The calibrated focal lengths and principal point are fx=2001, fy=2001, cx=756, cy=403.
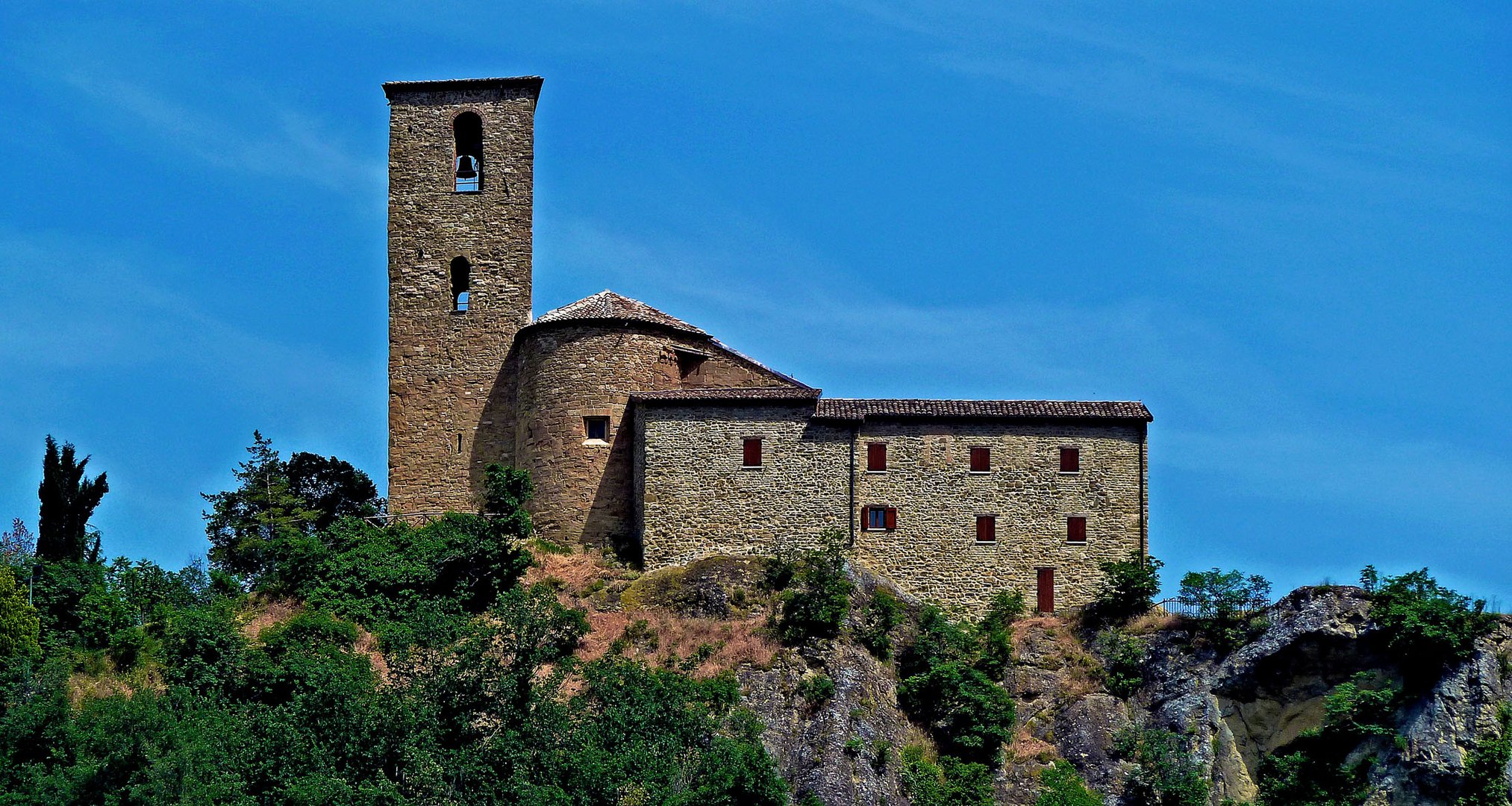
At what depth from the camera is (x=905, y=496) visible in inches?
2404

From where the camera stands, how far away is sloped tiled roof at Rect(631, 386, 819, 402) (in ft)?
200

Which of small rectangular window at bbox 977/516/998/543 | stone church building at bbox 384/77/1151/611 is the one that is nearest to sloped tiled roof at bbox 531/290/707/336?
stone church building at bbox 384/77/1151/611

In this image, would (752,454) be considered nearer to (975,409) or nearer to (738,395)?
(738,395)

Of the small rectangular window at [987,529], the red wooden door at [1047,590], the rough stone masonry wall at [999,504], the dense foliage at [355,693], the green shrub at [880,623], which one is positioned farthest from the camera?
the small rectangular window at [987,529]

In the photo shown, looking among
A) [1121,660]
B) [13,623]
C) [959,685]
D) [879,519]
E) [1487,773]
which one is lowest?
[1487,773]

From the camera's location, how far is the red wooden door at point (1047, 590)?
199 feet

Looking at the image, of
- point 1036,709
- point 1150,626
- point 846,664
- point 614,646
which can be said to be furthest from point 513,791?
point 1150,626

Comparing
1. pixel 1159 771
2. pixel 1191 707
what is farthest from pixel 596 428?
pixel 1159 771

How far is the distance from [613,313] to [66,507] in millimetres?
17706

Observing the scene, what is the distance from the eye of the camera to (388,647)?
5622 centimetres

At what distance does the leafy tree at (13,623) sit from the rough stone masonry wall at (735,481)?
695 inches

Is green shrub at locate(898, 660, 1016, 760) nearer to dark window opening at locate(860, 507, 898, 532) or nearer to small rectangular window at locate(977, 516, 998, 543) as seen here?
small rectangular window at locate(977, 516, 998, 543)

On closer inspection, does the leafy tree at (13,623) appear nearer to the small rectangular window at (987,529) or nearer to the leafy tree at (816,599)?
the leafy tree at (816,599)

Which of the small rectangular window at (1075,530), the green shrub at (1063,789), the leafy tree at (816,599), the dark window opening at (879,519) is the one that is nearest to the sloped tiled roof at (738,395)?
the dark window opening at (879,519)
